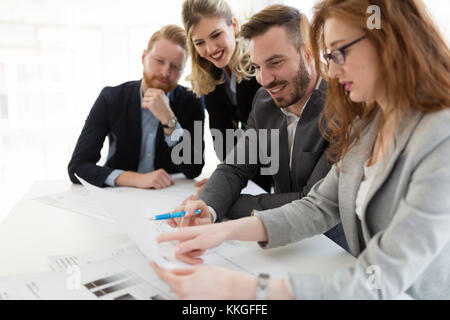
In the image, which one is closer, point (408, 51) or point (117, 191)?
point (408, 51)

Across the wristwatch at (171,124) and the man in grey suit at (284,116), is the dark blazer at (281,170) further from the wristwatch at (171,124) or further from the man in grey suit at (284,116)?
the wristwatch at (171,124)

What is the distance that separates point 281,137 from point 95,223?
0.77m

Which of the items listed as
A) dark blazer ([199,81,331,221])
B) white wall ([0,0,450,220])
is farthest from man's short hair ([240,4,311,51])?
white wall ([0,0,450,220])

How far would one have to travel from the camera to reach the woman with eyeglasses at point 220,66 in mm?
1862

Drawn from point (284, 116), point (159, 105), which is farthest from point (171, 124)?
point (284, 116)

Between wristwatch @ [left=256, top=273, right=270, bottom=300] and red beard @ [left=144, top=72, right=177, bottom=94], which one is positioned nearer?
wristwatch @ [left=256, top=273, right=270, bottom=300]

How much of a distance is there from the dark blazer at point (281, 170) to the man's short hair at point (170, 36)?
0.61 meters

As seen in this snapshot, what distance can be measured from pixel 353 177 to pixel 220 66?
1.24 m

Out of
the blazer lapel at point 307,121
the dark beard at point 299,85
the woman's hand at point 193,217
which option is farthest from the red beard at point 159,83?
the woman's hand at point 193,217

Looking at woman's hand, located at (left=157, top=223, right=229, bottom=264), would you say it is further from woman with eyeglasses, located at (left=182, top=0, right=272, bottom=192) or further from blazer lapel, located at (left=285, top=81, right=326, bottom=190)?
woman with eyeglasses, located at (left=182, top=0, right=272, bottom=192)

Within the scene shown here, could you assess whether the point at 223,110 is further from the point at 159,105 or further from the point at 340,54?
the point at 340,54

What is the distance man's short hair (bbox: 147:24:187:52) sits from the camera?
193 centimetres

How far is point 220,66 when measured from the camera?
6.53ft
